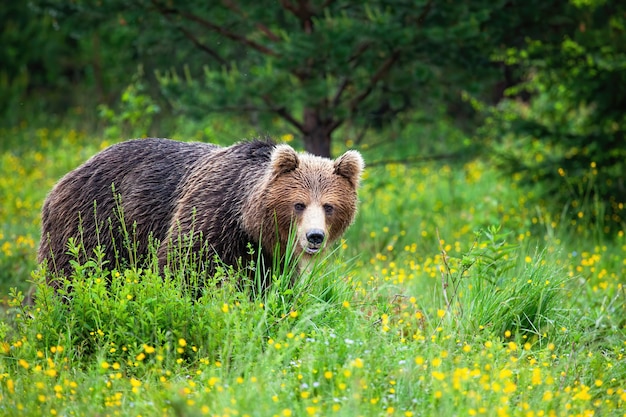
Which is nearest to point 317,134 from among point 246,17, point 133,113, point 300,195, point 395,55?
point 395,55

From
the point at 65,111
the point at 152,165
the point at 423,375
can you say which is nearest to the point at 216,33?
the point at 152,165

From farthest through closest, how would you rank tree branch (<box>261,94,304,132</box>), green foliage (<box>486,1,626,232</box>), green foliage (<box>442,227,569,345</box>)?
1. tree branch (<box>261,94,304,132</box>)
2. green foliage (<box>486,1,626,232</box>)
3. green foliage (<box>442,227,569,345</box>)

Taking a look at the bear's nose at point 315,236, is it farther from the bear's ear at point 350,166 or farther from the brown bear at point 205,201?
the bear's ear at point 350,166

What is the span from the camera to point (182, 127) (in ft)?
47.1

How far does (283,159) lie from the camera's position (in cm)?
585

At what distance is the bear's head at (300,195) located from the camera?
5.80 m

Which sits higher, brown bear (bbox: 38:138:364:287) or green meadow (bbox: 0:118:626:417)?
brown bear (bbox: 38:138:364:287)

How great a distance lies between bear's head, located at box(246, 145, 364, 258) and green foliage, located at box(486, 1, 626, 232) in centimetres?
370

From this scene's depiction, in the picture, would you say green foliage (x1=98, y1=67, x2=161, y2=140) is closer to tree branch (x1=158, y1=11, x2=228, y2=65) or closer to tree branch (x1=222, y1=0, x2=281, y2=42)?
tree branch (x1=158, y1=11, x2=228, y2=65)

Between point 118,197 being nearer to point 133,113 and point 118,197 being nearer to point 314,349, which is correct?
point 314,349

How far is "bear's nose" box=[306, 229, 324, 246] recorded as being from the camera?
5.49m

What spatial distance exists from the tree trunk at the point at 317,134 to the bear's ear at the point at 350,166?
358cm

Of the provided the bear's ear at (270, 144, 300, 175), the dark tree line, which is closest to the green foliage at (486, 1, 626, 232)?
the dark tree line

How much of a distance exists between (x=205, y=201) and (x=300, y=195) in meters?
0.70
